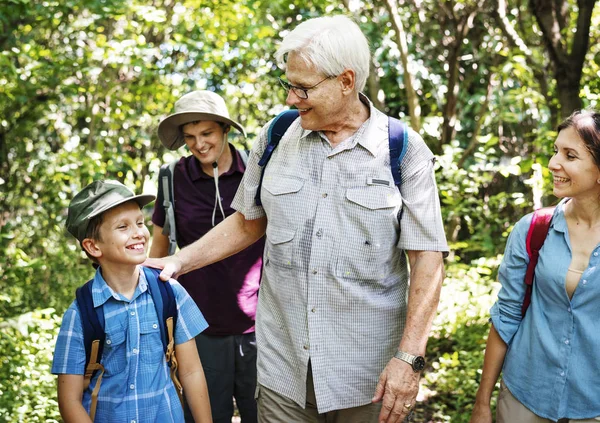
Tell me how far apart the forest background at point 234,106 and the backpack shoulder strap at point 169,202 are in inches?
68.1

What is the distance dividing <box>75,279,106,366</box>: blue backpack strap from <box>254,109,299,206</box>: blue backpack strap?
78 cm

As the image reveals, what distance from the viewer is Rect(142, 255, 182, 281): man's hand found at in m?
2.98

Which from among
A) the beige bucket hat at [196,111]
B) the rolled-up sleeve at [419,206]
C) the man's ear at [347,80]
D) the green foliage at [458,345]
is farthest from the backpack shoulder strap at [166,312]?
the green foliage at [458,345]

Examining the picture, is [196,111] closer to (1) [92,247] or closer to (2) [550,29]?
(1) [92,247]

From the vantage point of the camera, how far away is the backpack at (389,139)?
274cm

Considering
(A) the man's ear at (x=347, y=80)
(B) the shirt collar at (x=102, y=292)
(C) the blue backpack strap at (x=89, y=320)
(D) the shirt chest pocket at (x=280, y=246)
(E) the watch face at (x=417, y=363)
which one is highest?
(A) the man's ear at (x=347, y=80)

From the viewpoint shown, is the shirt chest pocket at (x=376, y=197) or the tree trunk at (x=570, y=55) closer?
the shirt chest pocket at (x=376, y=197)

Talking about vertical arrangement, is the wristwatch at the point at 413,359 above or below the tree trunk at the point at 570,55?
below

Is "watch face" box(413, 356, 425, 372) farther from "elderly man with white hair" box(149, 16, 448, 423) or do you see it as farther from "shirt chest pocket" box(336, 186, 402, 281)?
"shirt chest pocket" box(336, 186, 402, 281)

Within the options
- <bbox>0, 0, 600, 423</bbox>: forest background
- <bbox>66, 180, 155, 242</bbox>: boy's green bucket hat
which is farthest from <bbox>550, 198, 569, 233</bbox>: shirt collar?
<bbox>0, 0, 600, 423</bbox>: forest background

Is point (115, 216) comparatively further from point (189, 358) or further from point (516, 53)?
point (516, 53)

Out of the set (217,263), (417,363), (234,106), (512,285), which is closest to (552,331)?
(512,285)

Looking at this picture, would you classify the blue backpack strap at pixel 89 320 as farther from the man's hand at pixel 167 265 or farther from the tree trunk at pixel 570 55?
the tree trunk at pixel 570 55

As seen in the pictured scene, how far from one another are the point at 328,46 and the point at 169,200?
1698 millimetres
